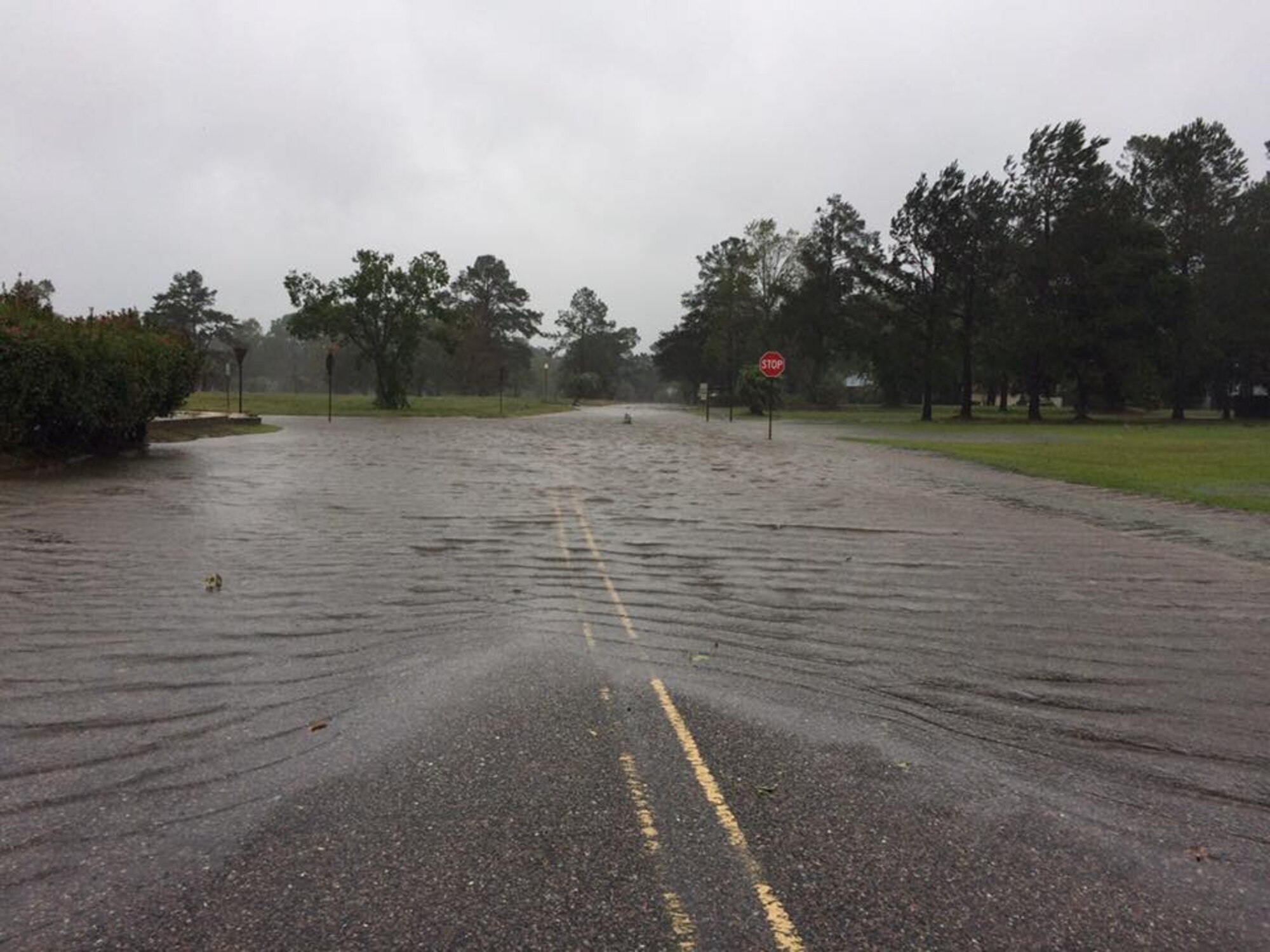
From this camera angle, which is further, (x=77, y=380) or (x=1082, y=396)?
(x=1082, y=396)

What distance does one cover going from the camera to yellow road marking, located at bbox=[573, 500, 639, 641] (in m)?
5.80

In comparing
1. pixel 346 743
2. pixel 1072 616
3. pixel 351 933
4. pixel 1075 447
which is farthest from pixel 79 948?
pixel 1075 447

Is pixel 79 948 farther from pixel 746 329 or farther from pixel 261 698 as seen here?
pixel 746 329

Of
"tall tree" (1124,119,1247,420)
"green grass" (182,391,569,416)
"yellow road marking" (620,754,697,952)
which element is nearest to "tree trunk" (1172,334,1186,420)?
"tall tree" (1124,119,1247,420)

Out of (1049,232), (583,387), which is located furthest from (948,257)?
(583,387)

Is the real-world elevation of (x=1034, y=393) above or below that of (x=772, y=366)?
below

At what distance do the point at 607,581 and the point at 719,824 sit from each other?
14.1 feet

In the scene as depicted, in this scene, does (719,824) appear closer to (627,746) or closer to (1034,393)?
(627,746)

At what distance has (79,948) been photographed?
2361 millimetres

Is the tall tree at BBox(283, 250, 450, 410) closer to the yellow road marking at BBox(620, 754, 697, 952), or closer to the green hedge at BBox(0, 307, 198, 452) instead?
the green hedge at BBox(0, 307, 198, 452)

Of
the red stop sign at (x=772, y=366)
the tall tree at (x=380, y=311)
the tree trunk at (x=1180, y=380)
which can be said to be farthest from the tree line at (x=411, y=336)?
the tree trunk at (x=1180, y=380)

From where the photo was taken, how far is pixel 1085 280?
47875 mm

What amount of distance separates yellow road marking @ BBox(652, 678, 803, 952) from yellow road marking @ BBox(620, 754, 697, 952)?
24 centimetres

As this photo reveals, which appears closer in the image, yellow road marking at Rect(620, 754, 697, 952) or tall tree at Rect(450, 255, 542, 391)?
yellow road marking at Rect(620, 754, 697, 952)
